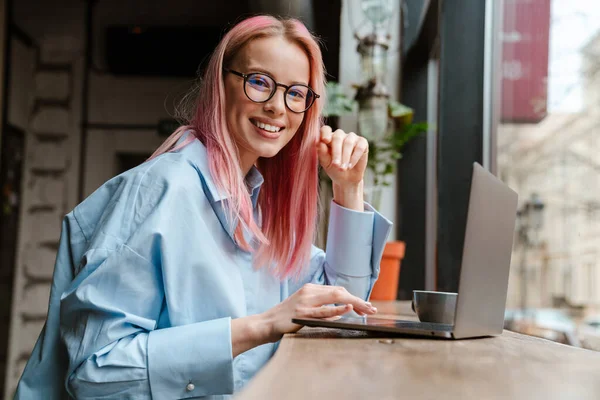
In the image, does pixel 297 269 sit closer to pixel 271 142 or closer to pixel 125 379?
pixel 271 142

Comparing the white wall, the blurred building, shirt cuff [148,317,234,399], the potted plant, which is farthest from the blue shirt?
the white wall

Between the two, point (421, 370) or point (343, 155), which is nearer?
point (421, 370)

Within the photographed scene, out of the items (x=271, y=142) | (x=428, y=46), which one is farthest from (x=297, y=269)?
(x=428, y=46)

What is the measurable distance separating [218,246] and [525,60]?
1.33m

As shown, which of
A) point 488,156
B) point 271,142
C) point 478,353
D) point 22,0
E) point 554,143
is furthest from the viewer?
point 22,0

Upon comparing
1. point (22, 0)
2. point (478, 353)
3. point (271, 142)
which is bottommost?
point (478, 353)

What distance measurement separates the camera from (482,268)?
971mm

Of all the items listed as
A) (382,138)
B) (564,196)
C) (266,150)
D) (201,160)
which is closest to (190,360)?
(201,160)

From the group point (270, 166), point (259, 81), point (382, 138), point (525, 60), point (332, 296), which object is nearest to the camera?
point (332, 296)

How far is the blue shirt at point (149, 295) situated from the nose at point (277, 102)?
0.17 m

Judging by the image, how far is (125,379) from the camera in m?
1.07

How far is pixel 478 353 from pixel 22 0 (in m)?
5.23

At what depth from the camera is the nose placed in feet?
4.61

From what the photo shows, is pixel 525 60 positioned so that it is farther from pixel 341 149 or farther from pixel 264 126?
pixel 264 126
